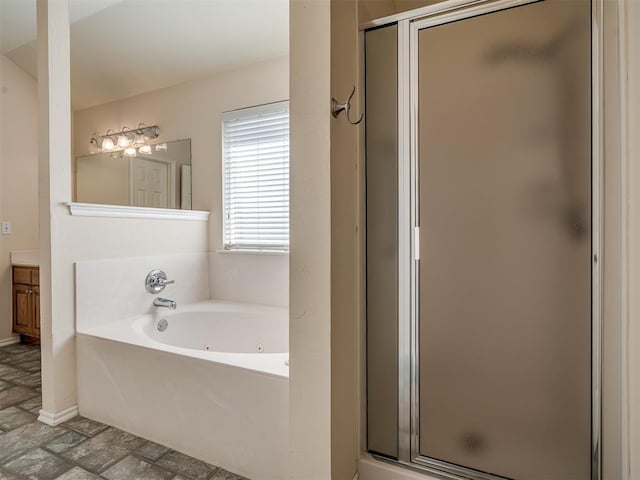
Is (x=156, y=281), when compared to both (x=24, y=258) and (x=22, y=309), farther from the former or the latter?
(x=24, y=258)

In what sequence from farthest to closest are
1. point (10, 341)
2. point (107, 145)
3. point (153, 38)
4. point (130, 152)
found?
point (107, 145)
point (130, 152)
point (10, 341)
point (153, 38)

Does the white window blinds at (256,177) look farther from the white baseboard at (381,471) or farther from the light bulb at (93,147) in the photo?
the light bulb at (93,147)

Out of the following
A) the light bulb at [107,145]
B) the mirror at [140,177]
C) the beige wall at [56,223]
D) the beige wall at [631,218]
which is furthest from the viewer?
the light bulb at [107,145]

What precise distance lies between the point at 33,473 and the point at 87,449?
0.72 ft

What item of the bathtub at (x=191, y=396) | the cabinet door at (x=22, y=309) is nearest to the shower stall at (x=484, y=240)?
the bathtub at (x=191, y=396)

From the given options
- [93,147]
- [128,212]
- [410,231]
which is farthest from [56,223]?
[93,147]

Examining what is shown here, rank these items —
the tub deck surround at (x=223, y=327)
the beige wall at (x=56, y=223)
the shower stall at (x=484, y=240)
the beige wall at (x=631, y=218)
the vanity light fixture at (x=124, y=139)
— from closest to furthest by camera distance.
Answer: the beige wall at (x=631, y=218), the shower stall at (x=484, y=240), the beige wall at (x=56, y=223), the tub deck surround at (x=223, y=327), the vanity light fixture at (x=124, y=139)

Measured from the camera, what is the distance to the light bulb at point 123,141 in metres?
3.65

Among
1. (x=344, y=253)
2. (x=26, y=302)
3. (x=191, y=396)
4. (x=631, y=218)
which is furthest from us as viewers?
(x=26, y=302)

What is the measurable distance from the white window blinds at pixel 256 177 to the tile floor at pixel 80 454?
1.53 m

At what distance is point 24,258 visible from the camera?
11.9 feet

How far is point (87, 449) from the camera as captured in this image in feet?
5.95

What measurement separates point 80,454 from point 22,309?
235cm

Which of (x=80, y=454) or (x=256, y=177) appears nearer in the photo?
(x=80, y=454)
